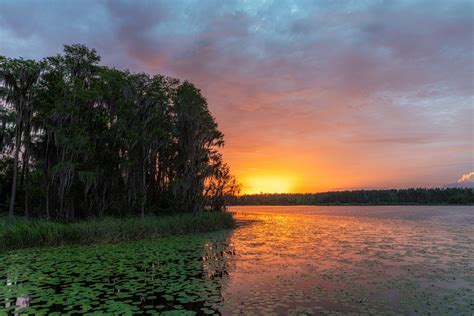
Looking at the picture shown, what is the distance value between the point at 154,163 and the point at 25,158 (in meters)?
10.2

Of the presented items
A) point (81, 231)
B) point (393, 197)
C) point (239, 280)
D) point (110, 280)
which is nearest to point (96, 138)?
point (81, 231)

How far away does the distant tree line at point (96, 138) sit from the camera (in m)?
22.7

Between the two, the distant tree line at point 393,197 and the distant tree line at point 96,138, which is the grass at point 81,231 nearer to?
the distant tree line at point 96,138

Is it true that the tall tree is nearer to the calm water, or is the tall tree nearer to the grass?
the grass

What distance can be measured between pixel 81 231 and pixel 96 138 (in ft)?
27.8

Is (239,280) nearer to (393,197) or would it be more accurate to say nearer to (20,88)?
(20,88)

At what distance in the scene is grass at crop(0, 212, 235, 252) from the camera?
679 inches

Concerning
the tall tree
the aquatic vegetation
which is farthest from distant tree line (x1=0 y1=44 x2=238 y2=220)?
the aquatic vegetation

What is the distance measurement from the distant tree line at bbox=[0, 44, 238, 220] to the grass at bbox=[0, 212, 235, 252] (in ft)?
12.0

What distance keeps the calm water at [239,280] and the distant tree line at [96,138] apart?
843 centimetres

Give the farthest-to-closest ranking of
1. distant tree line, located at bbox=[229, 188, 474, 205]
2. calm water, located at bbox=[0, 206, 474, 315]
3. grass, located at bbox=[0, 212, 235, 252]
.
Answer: distant tree line, located at bbox=[229, 188, 474, 205] → grass, located at bbox=[0, 212, 235, 252] → calm water, located at bbox=[0, 206, 474, 315]

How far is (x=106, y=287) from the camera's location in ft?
32.3

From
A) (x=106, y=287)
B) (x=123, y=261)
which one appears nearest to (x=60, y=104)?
(x=123, y=261)

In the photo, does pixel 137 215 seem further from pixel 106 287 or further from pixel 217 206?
pixel 106 287
